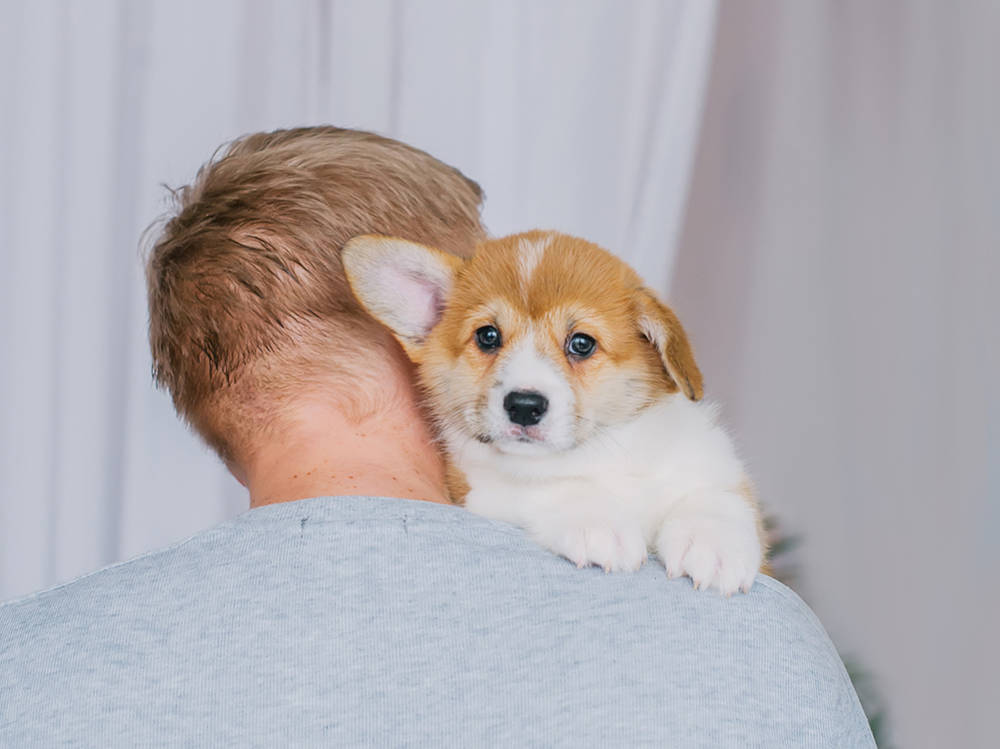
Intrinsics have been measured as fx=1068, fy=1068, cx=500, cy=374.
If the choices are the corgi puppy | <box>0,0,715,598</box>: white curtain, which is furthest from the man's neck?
<box>0,0,715,598</box>: white curtain

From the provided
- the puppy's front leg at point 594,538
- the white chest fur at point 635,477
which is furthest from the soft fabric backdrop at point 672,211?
the puppy's front leg at point 594,538

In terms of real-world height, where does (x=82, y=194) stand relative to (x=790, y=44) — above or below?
below

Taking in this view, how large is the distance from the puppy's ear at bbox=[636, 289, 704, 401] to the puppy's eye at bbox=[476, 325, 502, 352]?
0.21m

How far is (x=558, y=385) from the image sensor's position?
1.46 meters

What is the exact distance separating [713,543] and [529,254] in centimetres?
59

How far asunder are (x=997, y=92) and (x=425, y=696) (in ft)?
9.14

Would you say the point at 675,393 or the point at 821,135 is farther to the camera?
the point at 821,135

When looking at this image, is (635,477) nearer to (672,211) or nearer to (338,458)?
(338,458)

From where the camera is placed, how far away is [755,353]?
343 cm

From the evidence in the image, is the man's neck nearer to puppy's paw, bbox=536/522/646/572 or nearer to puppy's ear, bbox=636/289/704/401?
puppy's paw, bbox=536/522/646/572

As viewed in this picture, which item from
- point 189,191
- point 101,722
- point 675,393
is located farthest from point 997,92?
point 101,722

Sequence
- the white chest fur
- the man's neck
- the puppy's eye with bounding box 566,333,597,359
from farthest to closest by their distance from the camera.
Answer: the puppy's eye with bounding box 566,333,597,359
the white chest fur
the man's neck

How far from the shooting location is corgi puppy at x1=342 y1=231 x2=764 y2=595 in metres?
1.45

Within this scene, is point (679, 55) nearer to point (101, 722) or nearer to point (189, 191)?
point (189, 191)
